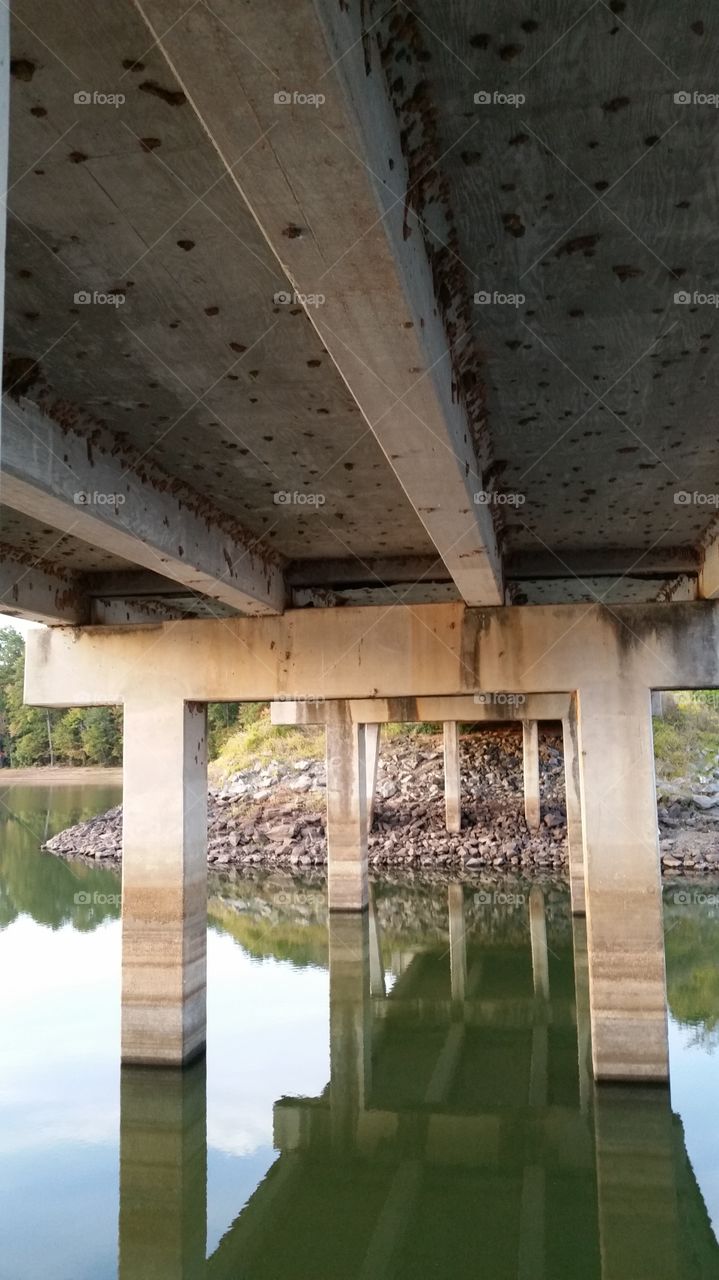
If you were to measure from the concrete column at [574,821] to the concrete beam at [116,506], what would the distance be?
10.3m

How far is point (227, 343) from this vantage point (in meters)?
4.46

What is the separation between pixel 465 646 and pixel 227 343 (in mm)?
5304

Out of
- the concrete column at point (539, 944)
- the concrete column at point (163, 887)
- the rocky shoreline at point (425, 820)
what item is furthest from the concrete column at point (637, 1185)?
the rocky shoreline at point (425, 820)

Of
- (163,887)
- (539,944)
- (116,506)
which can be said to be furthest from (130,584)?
(539,944)

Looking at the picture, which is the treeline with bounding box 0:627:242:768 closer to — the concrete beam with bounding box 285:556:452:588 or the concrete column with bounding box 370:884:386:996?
the concrete column with bounding box 370:884:386:996

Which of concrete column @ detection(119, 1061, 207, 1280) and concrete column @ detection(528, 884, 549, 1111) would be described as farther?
concrete column @ detection(528, 884, 549, 1111)

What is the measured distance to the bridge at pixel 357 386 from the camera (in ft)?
8.44

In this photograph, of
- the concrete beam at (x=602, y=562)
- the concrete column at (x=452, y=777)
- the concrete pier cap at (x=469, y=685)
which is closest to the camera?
the concrete pier cap at (x=469, y=685)

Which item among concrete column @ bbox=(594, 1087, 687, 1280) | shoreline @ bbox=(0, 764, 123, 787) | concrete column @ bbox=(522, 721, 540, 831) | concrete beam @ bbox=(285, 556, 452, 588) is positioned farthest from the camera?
shoreline @ bbox=(0, 764, 123, 787)

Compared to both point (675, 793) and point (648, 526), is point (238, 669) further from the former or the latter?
point (675, 793)

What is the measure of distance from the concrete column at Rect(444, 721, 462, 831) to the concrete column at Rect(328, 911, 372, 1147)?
7157mm

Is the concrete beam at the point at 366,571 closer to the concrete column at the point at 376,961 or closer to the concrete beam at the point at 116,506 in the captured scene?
the concrete beam at the point at 116,506

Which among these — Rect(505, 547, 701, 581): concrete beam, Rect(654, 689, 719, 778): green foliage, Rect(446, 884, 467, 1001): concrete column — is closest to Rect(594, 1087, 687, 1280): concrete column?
Rect(505, 547, 701, 581): concrete beam

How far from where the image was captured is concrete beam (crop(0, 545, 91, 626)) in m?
8.64
